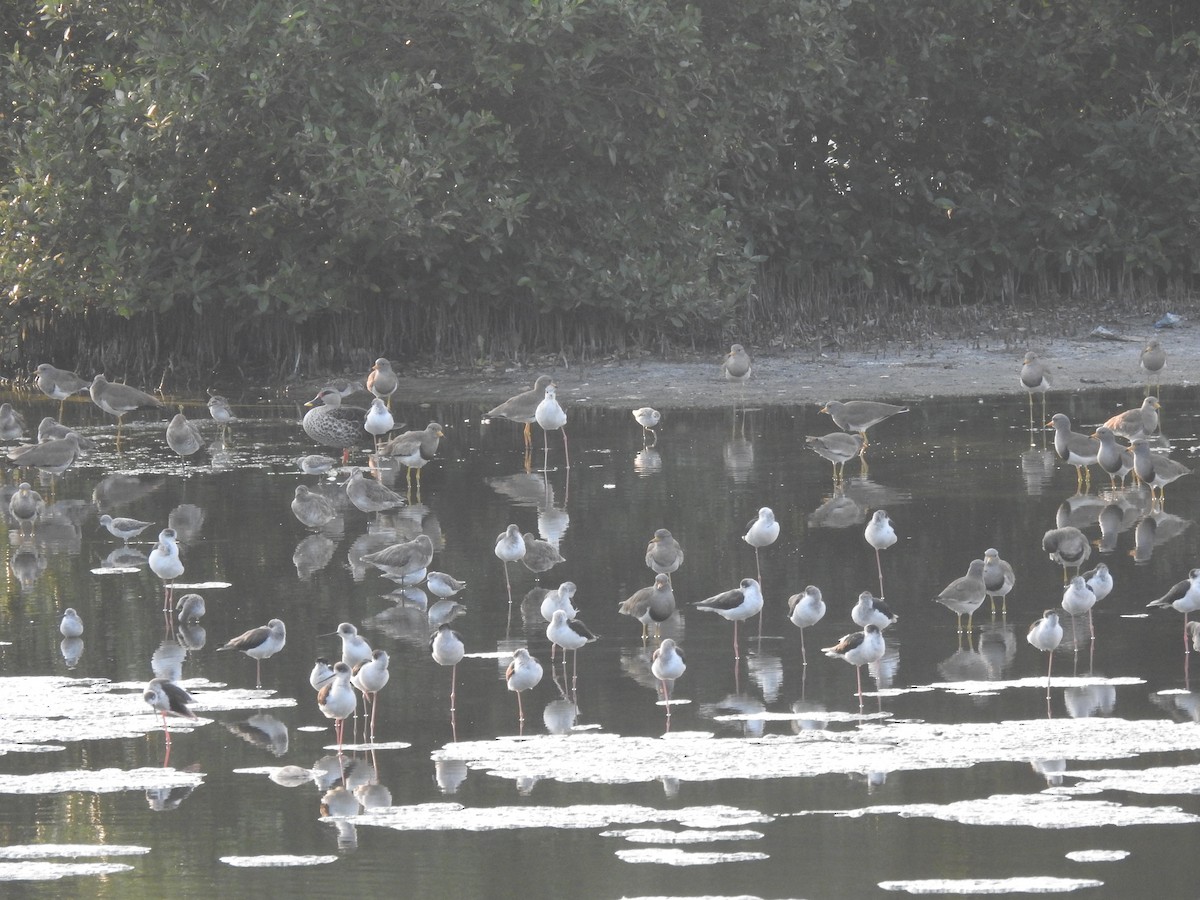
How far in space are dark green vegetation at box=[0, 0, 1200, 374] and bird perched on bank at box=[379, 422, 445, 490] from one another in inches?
277

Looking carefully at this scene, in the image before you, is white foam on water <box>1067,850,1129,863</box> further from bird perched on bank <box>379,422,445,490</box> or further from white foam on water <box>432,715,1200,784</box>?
bird perched on bank <box>379,422,445,490</box>

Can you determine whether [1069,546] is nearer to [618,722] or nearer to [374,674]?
[618,722]

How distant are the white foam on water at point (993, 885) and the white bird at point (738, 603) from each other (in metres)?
4.03

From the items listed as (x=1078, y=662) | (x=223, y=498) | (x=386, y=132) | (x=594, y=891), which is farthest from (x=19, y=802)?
(x=386, y=132)

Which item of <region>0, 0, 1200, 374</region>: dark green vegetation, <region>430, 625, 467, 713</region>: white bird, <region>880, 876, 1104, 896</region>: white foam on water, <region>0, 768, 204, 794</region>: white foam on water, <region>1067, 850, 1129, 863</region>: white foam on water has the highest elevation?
<region>0, 0, 1200, 374</region>: dark green vegetation

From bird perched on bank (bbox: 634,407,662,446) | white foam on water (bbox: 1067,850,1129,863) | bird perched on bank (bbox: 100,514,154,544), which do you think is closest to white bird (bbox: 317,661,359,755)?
white foam on water (bbox: 1067,850,1129,863)

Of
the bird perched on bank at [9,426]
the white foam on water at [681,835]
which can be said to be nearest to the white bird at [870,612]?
the white foam on water at [681,835]

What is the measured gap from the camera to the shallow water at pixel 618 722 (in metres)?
7.41

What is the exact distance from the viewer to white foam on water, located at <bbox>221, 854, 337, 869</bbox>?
24.5ft

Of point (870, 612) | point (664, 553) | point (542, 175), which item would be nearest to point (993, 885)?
point (870, 612)

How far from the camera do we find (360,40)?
25.6 m

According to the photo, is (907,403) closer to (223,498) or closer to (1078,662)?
(223,498)

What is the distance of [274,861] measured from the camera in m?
7.50

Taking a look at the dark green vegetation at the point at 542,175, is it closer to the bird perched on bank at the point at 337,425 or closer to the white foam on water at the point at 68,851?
the bird perched on bank at the point at 337,425
